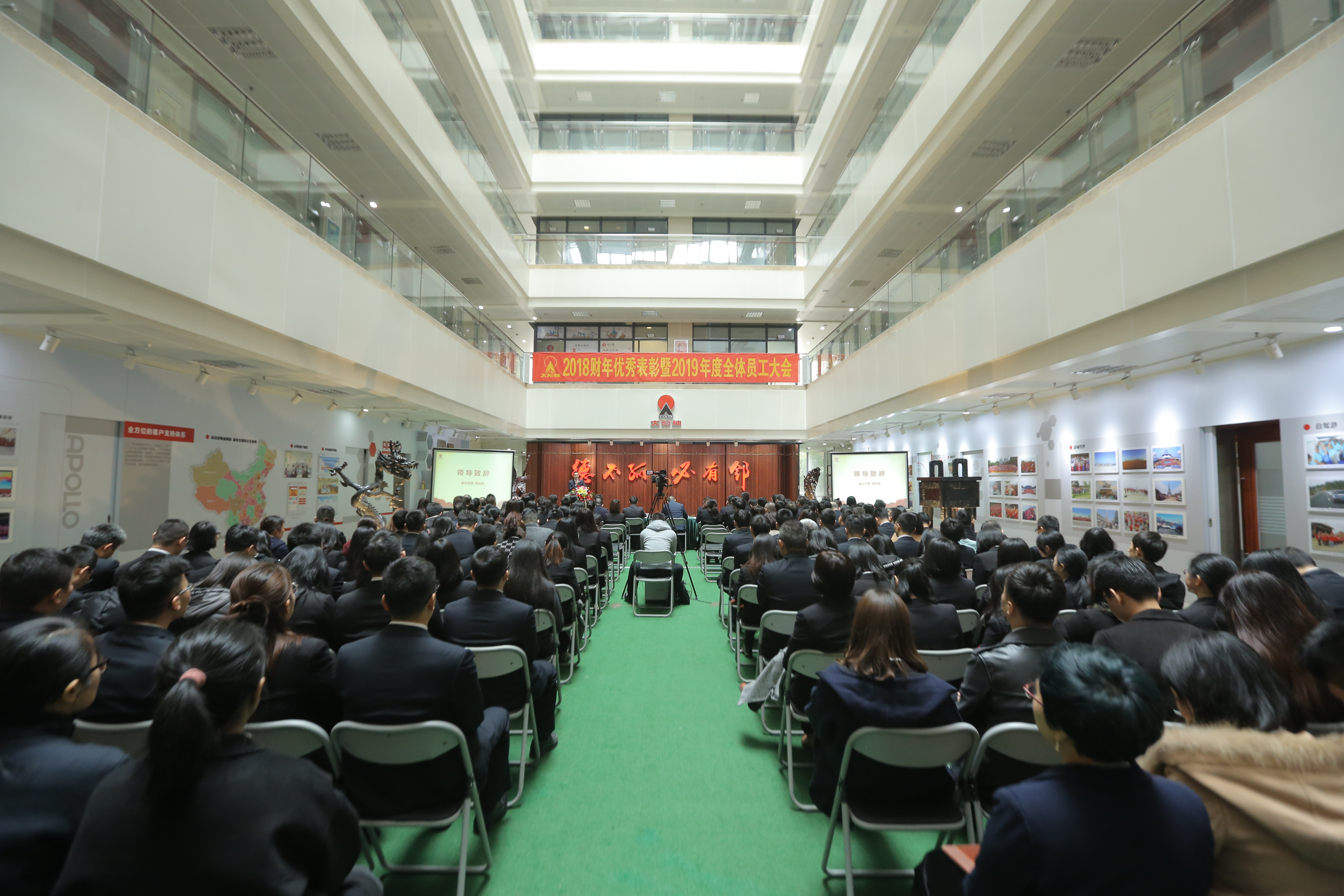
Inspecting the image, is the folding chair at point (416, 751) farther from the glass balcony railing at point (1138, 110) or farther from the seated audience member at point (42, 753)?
the glass balcony railing at point (1138, 110)

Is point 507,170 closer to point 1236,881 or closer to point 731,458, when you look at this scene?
point 731,458

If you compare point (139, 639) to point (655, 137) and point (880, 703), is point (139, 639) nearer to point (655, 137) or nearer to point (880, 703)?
point (880, 703)

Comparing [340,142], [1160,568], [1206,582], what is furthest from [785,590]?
[340,142]

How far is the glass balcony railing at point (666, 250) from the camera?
59.9 ft

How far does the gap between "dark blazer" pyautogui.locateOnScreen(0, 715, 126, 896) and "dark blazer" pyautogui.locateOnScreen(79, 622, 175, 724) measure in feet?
2.54

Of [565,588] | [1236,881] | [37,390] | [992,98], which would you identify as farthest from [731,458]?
[1236,881]

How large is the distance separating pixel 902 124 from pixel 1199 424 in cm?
737

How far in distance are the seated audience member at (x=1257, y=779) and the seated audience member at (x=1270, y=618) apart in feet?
2.22

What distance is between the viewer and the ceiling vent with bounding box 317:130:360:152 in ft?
32.3

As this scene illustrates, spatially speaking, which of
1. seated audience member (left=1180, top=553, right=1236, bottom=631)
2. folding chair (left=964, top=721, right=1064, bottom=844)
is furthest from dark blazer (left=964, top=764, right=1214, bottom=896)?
seated audience member (left=1180, top=553, right=1236, bottom=631)

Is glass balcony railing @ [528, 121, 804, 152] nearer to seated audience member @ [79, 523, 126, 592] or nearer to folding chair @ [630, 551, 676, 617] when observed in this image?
folding chair @ [630, 551, 676, 617]

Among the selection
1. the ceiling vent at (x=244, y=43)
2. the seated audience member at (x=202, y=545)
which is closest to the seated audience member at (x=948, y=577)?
the seated audience member at (x=202, y=545)

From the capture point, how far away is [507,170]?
17469mm

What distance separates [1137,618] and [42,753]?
3.83m
